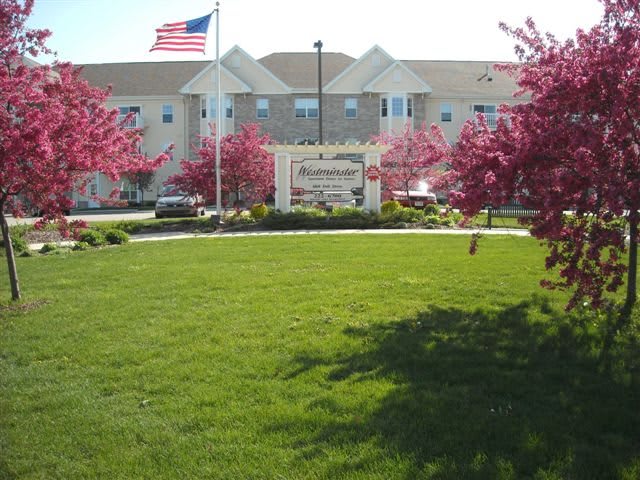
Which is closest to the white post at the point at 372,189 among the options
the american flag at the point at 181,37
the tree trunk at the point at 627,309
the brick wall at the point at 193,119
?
the american flag at the point at 181,37

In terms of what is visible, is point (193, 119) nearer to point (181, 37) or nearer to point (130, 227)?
point (181, 37)

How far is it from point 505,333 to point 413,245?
7.25 metres

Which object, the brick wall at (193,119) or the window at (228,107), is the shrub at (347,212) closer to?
the window at (228,107)

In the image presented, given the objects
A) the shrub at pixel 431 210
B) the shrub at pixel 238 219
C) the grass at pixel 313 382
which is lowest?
the grass at pixel 313 382

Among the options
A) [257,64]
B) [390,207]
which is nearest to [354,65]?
[257,64]

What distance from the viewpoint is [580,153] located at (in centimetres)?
482

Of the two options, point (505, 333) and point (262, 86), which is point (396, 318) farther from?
point (262, 86)

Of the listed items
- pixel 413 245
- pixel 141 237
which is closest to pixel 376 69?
pixel 141 237

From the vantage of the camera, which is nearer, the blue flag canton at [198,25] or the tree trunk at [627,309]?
the tree trunk at [627,309]

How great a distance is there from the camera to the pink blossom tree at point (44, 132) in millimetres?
7465

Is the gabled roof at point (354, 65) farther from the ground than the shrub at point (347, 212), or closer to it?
farther from the ground

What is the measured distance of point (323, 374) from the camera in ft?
17.1

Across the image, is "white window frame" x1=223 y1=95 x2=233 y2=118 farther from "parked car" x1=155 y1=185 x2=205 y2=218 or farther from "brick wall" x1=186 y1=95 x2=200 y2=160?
"parked car" x1=155 y1=185 x2=205 y2=218

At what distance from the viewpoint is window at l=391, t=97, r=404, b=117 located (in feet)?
136
